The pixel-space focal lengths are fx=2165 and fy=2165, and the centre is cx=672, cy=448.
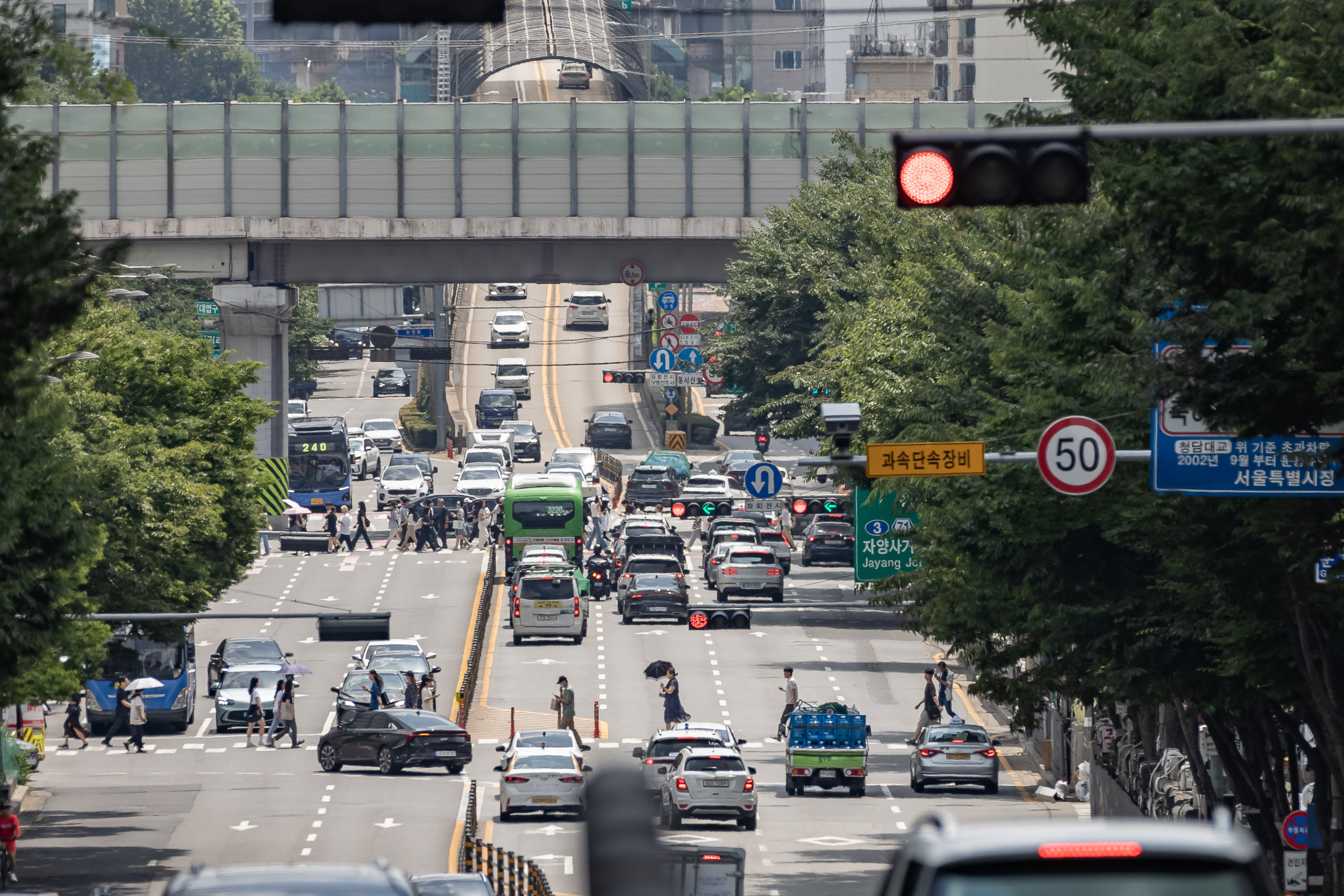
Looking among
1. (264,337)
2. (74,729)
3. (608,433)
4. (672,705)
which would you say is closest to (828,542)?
(264,337)

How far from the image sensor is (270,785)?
1716 inches

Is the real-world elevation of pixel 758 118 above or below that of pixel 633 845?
above

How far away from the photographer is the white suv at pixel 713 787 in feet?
126

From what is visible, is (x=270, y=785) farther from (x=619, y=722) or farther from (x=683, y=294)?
(x=683, y=294)

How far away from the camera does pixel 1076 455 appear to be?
22453 mm

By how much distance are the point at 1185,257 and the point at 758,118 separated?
162 ft

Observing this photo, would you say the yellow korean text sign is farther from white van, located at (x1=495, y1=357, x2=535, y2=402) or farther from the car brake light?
white van, located at (x1=495, y1=357, x2=535, y2=402)

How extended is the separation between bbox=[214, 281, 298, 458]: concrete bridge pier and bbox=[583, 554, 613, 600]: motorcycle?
1097 cm

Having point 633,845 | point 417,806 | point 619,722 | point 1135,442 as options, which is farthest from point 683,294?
point 633,845

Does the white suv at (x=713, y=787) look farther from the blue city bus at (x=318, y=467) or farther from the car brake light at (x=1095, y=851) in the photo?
the blue city bus at (x=318, y=467)

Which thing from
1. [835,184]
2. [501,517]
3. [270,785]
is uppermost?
[835,184]

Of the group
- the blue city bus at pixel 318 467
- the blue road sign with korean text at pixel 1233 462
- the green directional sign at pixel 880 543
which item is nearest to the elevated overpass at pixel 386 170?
the blue city bus at pixel 318 467

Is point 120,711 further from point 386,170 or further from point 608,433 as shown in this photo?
point 608,433

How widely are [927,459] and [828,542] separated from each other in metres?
51.7
